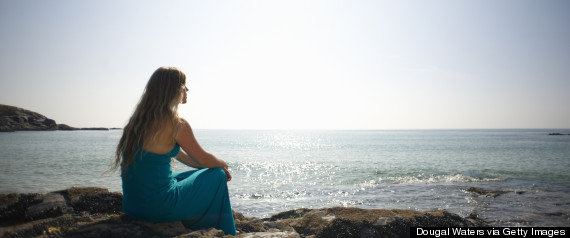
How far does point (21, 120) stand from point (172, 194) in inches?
4862

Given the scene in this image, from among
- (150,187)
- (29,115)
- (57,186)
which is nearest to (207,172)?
(150,187)

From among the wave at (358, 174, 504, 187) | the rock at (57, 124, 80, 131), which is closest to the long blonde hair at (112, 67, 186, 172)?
the wave at (358, 174, 504, 187)

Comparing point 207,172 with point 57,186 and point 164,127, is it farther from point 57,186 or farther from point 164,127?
point 57,186

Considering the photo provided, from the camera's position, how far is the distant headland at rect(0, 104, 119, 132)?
8894 cm

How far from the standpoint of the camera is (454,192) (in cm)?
1208

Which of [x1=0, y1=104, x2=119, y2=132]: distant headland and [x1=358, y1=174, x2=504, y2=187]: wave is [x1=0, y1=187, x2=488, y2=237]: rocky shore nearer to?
[x1=358, y1=174, x2=504, y2=187]: wave

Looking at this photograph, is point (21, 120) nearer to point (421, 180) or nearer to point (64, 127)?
point (64, 127)

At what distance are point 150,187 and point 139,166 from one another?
0.84ft

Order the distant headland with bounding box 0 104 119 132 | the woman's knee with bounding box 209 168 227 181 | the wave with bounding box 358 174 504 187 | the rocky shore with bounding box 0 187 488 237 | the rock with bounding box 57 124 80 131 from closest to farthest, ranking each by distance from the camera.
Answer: the rocky shore with bounding box 0 187 488 237
the woman's knee with bounding box 209 168 227 181
the wave with bounding box 358 174 504 187
the distant headland with bounding box 0 104 119 132
the rock with bounding box 57 124 80 131

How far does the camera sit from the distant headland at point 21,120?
8894cm

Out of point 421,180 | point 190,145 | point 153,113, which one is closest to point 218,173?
point 190,145

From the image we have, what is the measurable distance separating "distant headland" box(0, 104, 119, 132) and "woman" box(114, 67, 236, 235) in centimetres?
11806

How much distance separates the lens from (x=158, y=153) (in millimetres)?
3154

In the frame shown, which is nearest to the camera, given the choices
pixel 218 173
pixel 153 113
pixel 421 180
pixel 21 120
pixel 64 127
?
pixel 153 113
